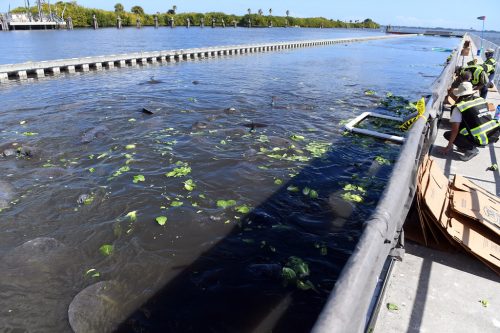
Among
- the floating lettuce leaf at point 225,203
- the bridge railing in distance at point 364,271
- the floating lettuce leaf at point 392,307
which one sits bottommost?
the floating lettuce leaf at point 225,203

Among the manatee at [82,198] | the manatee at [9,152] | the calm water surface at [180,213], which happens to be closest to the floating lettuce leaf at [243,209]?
the calm water surface at [180,213]

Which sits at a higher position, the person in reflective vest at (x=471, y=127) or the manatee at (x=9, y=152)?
the person in reflective vest at (x=471, y=127)

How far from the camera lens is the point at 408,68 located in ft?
118

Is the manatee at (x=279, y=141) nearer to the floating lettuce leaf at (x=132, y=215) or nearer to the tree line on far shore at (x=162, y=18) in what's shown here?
the floating lettuce leaf at (x=132, y=215)

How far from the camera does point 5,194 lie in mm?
8344

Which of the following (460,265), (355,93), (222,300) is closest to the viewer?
(460,265)

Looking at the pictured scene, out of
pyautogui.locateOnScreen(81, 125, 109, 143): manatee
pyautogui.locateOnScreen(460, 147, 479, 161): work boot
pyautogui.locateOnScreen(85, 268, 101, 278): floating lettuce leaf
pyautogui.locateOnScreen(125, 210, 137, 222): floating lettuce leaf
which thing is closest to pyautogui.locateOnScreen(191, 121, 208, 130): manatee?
pyautogui.locateOnScreen(81, 125, 109, 143): manatee

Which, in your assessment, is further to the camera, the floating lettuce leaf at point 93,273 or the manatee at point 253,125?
the manatee at point 253,125

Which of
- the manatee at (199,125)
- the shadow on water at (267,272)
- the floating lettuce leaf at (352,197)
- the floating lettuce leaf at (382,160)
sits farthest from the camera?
the manatee at (199,125)

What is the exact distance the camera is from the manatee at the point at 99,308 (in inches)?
200

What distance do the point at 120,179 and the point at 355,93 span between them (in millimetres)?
17067

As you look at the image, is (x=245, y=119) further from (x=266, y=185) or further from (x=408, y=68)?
(x=408, y=68)

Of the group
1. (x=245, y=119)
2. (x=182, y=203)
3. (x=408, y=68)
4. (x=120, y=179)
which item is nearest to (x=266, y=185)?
(x=182, y=203)

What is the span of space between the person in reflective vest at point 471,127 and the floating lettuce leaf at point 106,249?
7.58 m
